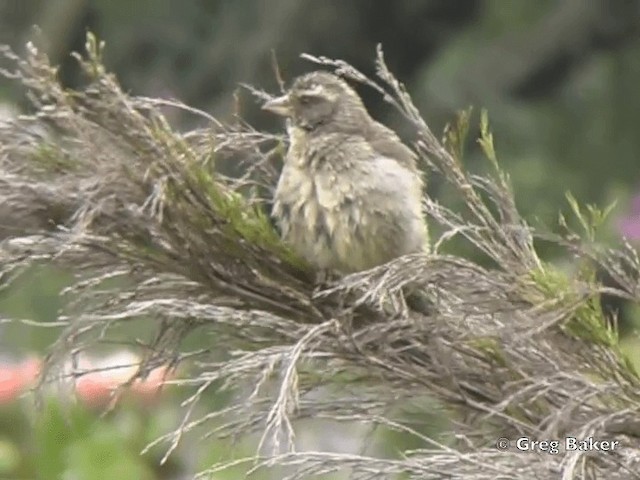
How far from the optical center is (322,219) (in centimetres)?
298

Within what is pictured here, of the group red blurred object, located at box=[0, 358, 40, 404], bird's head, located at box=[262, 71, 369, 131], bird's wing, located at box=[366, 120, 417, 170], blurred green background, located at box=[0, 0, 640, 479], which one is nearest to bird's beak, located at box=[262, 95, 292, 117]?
bird's head, located at box=[262, 71, 369, 131]

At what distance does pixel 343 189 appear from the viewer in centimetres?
307

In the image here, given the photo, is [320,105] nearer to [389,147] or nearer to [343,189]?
[389,147]

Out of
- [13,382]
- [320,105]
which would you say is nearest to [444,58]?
[13,382]

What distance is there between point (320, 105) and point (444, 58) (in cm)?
444

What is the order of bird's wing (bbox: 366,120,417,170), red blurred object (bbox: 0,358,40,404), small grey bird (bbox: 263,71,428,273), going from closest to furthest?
small grey bird (bbox: 263,71,428,273)
bird's wing (bbox: 366,120,417,170)
red blurred object (bbox: 0,358,40,404)

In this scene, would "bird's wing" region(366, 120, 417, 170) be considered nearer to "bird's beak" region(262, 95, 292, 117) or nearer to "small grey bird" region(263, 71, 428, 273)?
"small grey bird" region(263, 71, 428, 273)

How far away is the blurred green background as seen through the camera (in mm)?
7305

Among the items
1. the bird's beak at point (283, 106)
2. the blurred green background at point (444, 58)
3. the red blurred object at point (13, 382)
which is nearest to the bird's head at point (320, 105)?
the bird's beak at point (283, 106)

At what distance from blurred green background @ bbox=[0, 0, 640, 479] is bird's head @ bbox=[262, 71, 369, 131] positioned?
3582 millimetres

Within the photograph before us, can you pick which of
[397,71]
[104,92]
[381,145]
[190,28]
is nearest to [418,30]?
[397,71]

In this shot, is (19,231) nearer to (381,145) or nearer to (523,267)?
(523,267)

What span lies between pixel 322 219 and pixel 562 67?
515cm

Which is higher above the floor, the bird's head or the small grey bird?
the bird's head
